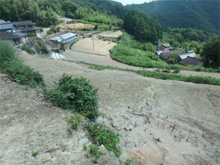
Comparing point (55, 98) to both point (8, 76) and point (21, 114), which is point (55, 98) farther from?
point (8, 76)

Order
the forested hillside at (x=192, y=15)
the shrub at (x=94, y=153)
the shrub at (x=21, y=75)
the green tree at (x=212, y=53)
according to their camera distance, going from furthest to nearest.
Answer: the forested hillside at (x=192, y=15) → the green tree at (x=212, y=53) → the shrub at (x=21, y=75) → the shrub at (x=94, y=153)

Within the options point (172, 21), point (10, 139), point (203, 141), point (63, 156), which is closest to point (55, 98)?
point (10, 139)

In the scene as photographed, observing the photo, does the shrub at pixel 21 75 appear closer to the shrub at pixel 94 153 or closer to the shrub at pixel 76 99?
the shrub at pixel 76 99

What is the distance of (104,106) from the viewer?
4430mm

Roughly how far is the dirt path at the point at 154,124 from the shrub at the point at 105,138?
16cm

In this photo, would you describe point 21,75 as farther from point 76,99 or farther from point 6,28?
point 6,28

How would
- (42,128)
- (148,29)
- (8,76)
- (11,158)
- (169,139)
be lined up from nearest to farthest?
(11,158) < (42,128) < (169,139) < (8,76) < (148,29)

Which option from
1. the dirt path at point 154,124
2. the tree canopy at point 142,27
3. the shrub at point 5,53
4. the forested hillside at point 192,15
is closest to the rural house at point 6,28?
the shrub at point 5,53

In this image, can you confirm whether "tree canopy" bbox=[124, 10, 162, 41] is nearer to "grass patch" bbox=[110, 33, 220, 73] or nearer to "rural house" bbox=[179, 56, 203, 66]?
"grass patch" bbox=[110, 33, 220, 73]

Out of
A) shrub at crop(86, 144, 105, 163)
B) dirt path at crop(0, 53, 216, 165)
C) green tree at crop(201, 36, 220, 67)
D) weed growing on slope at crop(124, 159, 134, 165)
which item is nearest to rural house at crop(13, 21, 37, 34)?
dirt path at crop(0, 53, 216, 165)

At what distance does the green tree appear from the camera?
16641 mm

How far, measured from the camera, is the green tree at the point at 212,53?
16641 millimetres

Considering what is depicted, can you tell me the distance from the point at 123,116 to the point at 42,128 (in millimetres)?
1996

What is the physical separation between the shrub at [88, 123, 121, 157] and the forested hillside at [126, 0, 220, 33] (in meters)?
71.1
